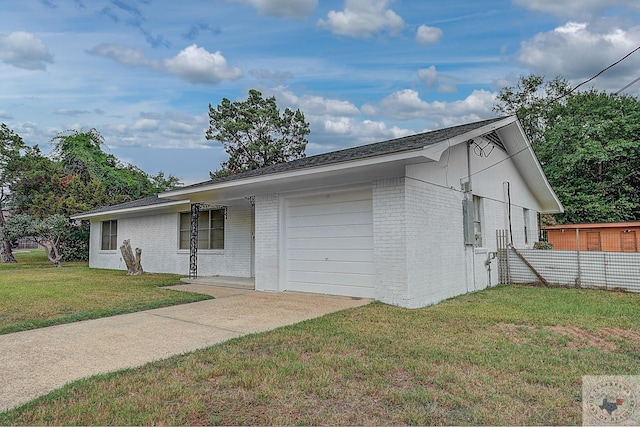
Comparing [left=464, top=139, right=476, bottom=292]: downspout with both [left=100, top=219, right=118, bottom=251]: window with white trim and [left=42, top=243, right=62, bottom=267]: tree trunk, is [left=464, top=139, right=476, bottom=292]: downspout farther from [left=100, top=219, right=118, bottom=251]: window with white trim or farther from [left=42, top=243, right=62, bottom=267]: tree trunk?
[left=42, top=243, right=62, bottom=267]: tree trunk

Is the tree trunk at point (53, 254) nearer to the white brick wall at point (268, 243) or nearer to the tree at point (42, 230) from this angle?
the tree at point (42, 230)

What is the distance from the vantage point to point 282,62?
38.7ft

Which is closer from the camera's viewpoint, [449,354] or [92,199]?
[449,354]

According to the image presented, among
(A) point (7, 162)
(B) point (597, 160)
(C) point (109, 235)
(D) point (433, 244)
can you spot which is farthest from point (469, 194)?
(A) point (7, 162)

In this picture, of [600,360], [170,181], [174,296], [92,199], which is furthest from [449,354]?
[170,181]

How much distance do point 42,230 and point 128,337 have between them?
15351 millimetres

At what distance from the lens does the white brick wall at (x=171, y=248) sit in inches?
466

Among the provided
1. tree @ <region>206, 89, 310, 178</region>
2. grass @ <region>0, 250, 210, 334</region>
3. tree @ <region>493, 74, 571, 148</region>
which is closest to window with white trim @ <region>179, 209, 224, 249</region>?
grass @ <region>0, 250, 210, 334</region>

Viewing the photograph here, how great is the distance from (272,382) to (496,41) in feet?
36.7

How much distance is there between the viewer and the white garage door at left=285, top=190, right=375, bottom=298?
24.9 feet

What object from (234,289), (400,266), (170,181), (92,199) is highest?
(170,181)

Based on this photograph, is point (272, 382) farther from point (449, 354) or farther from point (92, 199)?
point (92, 199)

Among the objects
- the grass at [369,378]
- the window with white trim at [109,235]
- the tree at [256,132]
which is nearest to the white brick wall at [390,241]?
the grass at [369,378]

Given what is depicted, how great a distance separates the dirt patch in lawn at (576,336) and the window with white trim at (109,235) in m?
16.4
